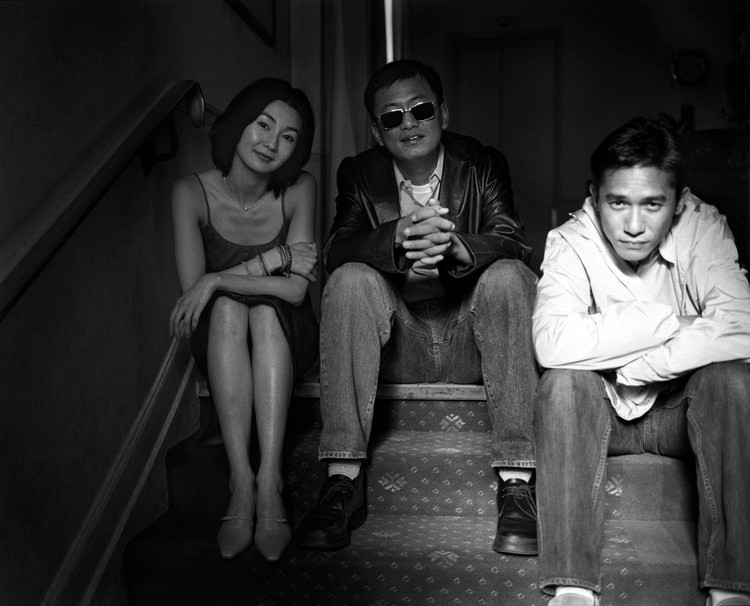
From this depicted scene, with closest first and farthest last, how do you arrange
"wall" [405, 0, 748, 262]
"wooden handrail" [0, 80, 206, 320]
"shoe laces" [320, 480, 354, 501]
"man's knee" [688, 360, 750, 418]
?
"wooden handrail" [0, 80, 206, 320] → "man's knee" [688, 360, 750, 418] → "shoe laces" [320, 480, 354, 501] → "wall" [405, 0, 748, 262]

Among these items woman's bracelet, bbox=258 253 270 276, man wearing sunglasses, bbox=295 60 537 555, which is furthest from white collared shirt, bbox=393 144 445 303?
woman's bracelet, bbox=258 253 270 276

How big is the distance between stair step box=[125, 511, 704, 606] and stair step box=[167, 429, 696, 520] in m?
0.07

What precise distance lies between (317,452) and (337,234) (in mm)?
535

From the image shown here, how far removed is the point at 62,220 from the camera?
1315 millimetres

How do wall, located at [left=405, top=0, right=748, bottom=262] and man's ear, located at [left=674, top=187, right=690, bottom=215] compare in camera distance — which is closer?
man's ear, located at [left=674, top=187, right=690, bottom=215]

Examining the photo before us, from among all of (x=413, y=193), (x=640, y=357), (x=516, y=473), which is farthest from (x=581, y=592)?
(x=413, y=193)

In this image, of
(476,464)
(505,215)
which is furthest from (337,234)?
(476,464)

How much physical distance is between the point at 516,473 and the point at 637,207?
0.59 metres

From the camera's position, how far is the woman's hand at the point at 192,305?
159cm

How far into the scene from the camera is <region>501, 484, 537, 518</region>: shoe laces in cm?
146

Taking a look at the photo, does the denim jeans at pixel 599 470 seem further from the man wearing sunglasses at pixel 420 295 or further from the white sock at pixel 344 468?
the white sock at pixel 344 468

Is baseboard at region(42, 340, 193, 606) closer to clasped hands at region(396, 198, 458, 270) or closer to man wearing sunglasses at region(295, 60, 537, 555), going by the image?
man wearing sunglasses at region(295, 60, 537, 555)

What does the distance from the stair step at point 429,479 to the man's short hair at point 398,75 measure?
844mm

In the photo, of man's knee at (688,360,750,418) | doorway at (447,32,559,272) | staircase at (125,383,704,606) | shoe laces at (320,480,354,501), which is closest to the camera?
man's knee at (688,360,750,418)
